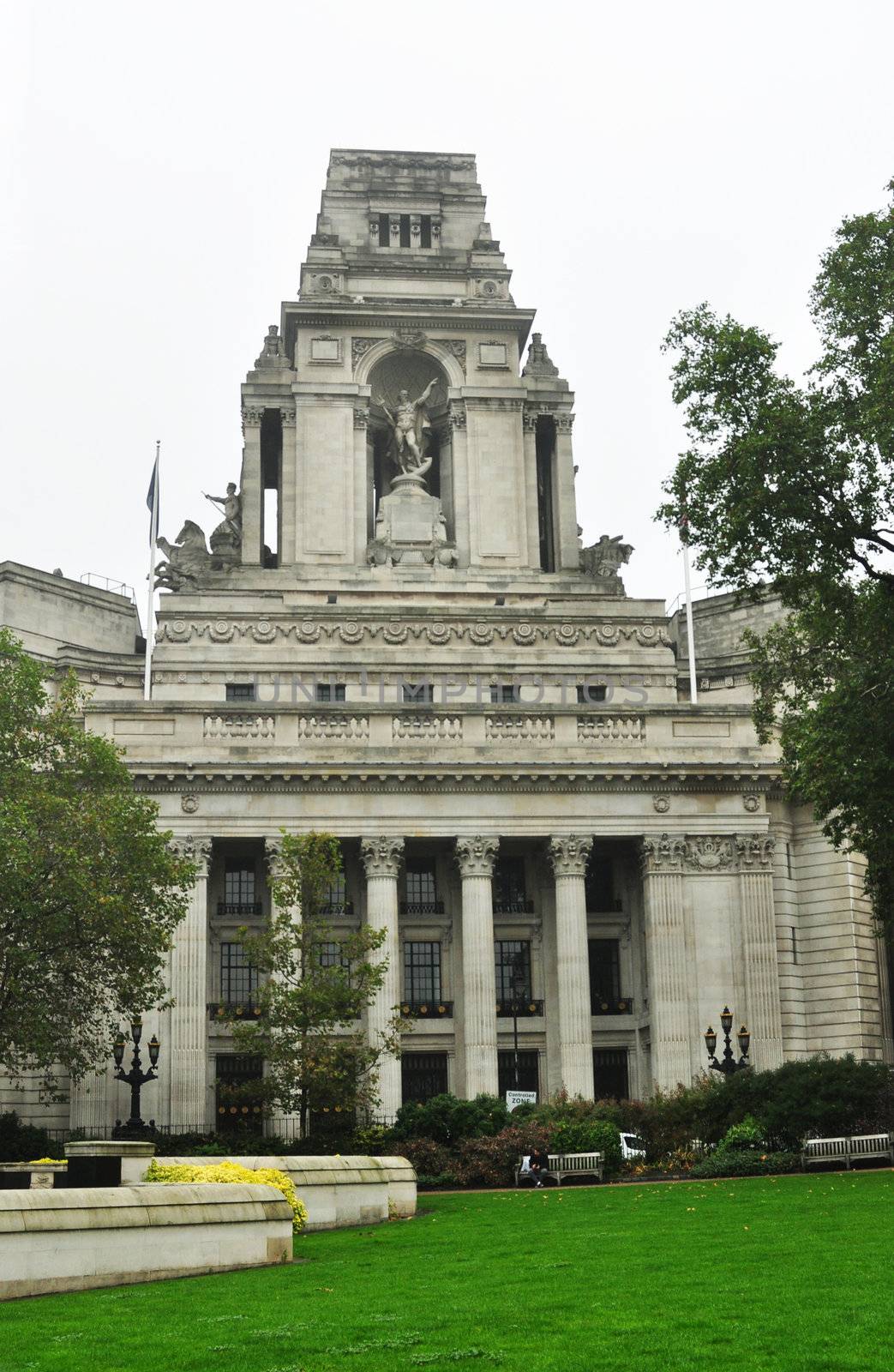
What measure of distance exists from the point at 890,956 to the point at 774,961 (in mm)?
6300

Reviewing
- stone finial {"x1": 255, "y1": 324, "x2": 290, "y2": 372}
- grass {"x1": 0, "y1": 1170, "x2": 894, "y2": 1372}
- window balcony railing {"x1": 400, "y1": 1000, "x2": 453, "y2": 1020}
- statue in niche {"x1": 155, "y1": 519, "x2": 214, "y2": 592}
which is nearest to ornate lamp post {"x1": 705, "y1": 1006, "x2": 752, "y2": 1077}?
window balcony railing {"x1": 400, "y1": 1000, "x2": 453, "y2": 1020}

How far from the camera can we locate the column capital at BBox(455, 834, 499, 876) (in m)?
60.5

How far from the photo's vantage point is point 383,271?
79.1 m

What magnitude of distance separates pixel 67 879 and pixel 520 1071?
21.5 m

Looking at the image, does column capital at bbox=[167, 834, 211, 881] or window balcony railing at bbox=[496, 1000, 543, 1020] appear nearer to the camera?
column capital at bbox=[167, 834, 211, 881]

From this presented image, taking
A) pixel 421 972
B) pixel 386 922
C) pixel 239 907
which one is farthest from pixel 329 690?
pixel 421 972

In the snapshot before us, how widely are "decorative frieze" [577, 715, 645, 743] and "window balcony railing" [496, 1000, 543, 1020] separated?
31.7ft

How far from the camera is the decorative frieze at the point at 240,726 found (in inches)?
2386

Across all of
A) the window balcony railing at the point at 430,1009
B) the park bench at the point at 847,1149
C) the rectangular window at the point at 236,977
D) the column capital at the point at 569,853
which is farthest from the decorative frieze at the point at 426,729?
the park bench at the point at 847,1149

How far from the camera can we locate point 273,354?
79.9 m

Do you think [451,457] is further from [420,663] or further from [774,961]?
[774,961]

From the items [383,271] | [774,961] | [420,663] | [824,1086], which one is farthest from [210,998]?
[383,271]

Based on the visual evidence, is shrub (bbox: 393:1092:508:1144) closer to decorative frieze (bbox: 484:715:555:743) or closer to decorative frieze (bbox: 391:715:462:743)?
decorative frieze (bbox: 391:715:462:743)

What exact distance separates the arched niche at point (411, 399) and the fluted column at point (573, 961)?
2144 cm
